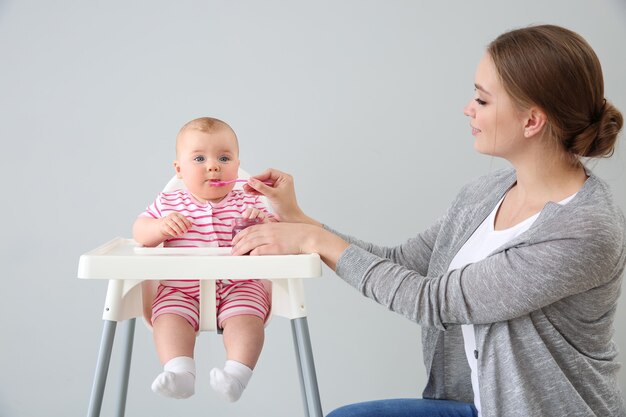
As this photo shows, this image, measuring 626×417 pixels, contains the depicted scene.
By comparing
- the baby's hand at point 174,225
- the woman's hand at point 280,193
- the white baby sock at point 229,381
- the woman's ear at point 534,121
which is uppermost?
the woman's hand at point 280,193

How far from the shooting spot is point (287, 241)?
136cm

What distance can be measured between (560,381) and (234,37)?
1509 mm

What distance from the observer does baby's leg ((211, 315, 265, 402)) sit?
1275 millimetres

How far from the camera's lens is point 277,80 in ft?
7.84

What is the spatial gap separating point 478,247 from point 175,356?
2.00 feet

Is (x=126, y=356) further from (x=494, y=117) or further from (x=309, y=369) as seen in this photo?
A: (x=494, y=117)

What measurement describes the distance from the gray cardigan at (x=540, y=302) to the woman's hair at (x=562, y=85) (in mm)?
87

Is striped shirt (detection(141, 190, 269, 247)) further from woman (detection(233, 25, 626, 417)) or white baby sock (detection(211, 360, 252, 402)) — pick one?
white baby sock (detection(211, 360, 252, 402))

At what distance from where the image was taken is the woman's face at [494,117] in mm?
1385

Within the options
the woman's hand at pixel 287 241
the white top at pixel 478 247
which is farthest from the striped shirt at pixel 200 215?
the white top at pixel 478 247

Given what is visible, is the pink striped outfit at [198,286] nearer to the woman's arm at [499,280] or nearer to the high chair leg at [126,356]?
the high chair leg at [126,356]

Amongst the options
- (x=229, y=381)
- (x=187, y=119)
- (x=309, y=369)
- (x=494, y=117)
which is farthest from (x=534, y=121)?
(x=187, y=119)

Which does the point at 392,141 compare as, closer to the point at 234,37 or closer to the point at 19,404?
the point at 234,37

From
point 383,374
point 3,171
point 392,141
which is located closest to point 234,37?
point 392,141
